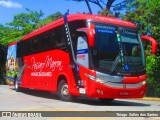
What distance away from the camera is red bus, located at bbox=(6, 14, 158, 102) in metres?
13.9

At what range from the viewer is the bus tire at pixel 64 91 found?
51.5 ft

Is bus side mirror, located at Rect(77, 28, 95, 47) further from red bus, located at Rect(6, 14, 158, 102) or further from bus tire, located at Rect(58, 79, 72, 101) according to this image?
bus tire, located at Rect(58, 79, 72, 101)

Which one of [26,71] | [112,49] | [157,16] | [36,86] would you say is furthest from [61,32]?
[157,16]

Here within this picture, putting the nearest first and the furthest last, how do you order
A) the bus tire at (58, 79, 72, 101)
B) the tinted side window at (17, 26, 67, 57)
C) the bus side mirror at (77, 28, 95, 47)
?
the bus side mirror at (77, 28, 95, 47) → the bus tire at (58, 79, 72, 101) → the tinted side window at (17, 26, 67, 57)

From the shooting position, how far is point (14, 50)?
25000 mm

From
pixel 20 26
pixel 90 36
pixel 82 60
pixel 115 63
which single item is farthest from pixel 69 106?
pixel 20 26

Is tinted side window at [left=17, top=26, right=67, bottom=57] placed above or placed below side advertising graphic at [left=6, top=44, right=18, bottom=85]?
above

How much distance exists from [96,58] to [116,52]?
918 mm

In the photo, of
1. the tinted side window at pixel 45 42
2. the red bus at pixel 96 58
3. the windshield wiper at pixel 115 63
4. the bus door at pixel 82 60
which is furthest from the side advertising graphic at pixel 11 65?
the windshield wiper at pixel 115 63

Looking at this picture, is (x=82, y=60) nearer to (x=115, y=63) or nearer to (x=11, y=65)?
(x=115, y=63)

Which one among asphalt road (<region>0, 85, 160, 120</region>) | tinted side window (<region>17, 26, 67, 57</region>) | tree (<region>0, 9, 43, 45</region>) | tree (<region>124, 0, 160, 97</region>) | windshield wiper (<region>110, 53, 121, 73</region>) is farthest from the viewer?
tree (<region>0, 9, 43, 45</region>)

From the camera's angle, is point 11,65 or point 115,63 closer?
point 115,63

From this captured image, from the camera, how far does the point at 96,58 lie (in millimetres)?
13891

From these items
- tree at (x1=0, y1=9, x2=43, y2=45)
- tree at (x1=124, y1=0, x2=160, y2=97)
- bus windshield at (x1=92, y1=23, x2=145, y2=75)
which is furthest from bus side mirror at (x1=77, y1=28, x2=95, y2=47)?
tree at (x1=0, y1=9, x2=43, y2=45)
